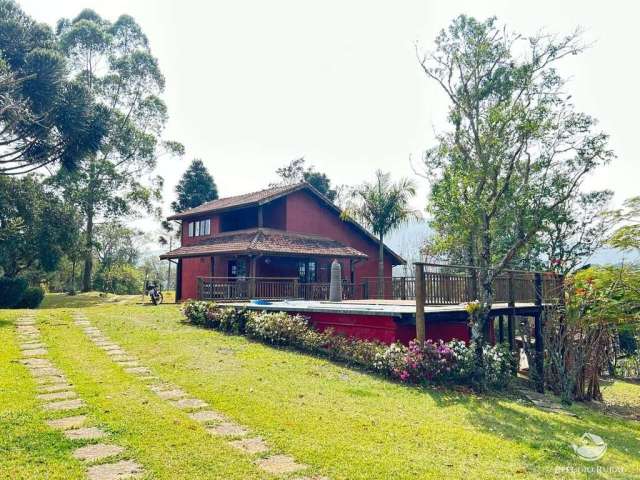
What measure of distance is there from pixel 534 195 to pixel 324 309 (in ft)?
20.8

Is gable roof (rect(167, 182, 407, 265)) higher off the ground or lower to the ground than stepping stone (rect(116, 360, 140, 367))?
higher

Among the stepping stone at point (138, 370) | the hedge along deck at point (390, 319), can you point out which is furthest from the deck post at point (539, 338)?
the stepping stone at point (138, 370)

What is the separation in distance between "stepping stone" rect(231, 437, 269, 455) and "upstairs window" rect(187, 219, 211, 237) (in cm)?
2349

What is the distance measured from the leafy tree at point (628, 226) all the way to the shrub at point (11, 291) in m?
26.2

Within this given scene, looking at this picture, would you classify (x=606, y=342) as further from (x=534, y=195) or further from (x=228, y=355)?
(x=228, y=355)

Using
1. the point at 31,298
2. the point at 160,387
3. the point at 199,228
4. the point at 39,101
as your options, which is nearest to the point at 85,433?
the point at 160,387

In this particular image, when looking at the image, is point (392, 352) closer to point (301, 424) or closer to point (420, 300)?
point (420, 300)

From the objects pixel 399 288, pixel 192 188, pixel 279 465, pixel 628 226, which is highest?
pixel 192 188

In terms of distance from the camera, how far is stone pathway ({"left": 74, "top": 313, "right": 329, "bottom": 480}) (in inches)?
186

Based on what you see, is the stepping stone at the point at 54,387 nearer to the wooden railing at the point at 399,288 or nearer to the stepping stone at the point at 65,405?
the stepping stone at the point at 65,405

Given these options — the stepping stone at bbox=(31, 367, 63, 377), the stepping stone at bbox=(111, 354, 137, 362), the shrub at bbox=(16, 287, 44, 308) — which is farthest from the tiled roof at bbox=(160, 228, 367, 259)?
the stepping stone at bbox=(31, 367, 63, 377)

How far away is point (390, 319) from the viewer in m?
11.3

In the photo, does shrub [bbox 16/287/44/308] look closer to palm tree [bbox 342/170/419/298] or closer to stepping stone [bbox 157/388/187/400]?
palm tree [bbox 342/170/419/298]

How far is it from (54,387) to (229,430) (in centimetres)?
381
